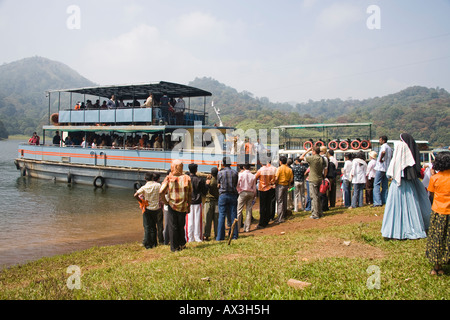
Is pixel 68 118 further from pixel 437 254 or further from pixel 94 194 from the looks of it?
pixel 437 254

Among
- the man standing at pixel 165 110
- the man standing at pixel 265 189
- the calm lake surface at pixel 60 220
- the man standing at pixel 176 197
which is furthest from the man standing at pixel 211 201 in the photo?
the man standing at pixel 165 110

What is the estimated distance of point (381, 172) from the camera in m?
9.02

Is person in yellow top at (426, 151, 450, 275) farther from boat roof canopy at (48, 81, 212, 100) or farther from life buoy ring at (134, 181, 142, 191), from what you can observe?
life buoy ring at (134, 181, 142, 191)

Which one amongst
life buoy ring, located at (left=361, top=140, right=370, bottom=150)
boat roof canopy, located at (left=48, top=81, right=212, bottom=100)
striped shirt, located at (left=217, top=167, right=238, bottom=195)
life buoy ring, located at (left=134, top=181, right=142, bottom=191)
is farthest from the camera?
life buoy ring, located at (left=361, top=140, right=370, bottom=150)

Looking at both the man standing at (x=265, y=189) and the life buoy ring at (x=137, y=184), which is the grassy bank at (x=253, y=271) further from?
the life buoy ring at (x=137, y=184)

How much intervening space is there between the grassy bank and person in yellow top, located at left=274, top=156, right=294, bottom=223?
1736mm

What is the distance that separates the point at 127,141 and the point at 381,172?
49.7 feet

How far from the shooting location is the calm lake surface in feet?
31.0

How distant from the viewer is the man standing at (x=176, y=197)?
637cm

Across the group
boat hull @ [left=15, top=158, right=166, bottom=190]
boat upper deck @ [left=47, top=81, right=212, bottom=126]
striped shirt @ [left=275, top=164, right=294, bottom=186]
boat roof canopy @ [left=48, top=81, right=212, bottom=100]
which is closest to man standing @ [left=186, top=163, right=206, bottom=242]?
striped shirt @ [left=275, top=164, right=294, bottom=186]

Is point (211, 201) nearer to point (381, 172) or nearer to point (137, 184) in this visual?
point (381, 172)

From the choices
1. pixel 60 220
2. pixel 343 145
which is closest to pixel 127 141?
pixel 60 220

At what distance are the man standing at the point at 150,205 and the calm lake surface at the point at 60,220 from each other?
9.22ft
